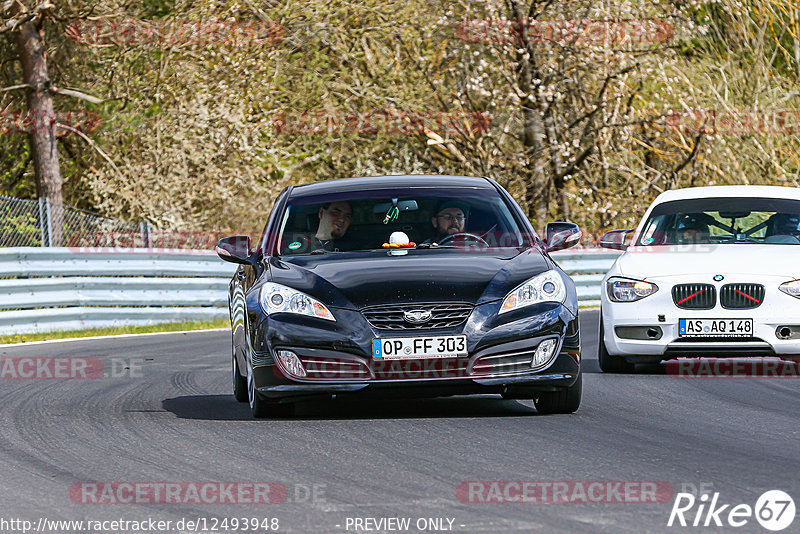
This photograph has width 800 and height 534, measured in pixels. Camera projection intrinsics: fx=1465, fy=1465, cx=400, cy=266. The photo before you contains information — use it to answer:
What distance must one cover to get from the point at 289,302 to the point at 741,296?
4094mm

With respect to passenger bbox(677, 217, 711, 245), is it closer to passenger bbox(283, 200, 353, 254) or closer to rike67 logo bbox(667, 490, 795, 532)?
passenger bbox(283, 200, 353, 254)

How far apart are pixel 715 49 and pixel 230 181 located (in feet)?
36.7

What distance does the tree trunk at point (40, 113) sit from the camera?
2700cm

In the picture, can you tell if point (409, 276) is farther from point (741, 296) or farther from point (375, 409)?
point (741, 296)

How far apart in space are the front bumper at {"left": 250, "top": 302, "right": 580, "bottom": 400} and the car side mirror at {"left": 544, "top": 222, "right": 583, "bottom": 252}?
0.95 metres

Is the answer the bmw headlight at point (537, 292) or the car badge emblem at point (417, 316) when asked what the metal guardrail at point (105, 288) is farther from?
the bmw headlight at point (537, 292)

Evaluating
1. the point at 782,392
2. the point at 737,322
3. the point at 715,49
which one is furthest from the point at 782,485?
the point at 715,49

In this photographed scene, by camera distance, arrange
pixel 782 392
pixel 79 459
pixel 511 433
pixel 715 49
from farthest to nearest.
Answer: pixel 715 49 → pixel 782 392 → pixel 511 433 → pixel 79 459

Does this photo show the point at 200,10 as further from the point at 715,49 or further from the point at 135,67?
the point at 715,49

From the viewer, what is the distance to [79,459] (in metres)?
7.44

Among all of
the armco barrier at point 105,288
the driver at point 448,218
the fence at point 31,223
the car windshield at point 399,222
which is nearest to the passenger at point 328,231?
the car windshield at point 399,222

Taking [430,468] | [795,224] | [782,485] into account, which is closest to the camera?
[782,485]

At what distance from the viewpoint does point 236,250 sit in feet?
31.4

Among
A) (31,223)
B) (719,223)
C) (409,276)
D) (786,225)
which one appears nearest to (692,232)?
(719,223)
